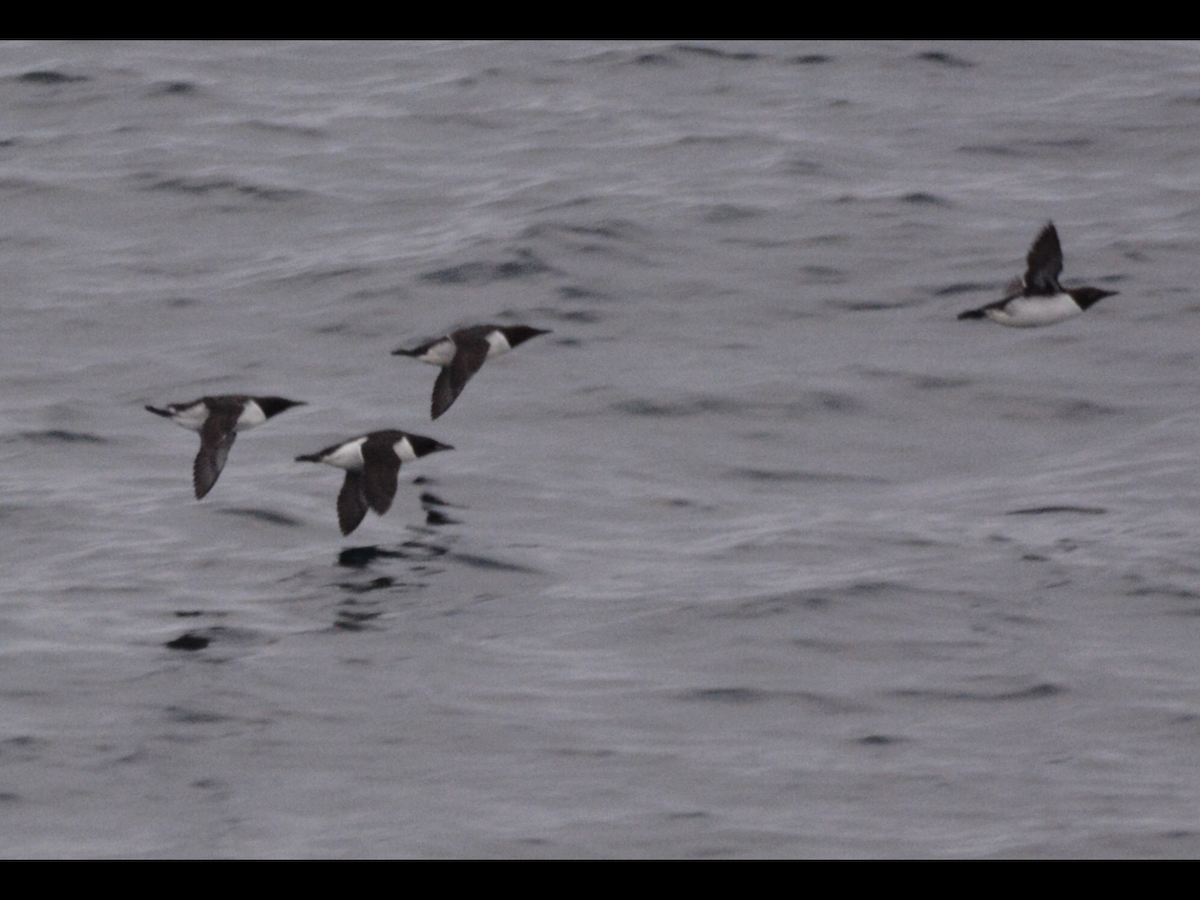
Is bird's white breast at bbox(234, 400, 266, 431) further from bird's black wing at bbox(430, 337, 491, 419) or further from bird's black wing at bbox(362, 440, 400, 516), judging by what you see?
bird's black wing at bbox(430, 337, 491, 419)

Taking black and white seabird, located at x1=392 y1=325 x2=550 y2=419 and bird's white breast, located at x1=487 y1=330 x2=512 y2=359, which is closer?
black and white seabird, located at x1=392 y1=325 x2=550 y2=419

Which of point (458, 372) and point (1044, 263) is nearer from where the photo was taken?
point (1044, 263)

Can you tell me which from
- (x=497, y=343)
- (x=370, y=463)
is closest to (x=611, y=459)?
(x=497, y=343)

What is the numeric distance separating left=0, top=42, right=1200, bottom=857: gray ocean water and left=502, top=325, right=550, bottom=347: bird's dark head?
1.04ft

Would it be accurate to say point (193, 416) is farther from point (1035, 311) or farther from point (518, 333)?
point (1035, 311)

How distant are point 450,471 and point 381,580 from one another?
2158 mm

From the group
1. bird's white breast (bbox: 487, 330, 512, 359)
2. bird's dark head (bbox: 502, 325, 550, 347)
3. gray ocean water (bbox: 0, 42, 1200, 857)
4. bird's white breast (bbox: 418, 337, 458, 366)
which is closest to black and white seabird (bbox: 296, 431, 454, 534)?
gray ocean water (bbox: 0, 42, 1200, 857)

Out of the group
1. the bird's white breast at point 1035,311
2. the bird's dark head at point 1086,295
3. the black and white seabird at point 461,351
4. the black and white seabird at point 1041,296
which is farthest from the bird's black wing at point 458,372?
the bird's dark head at point 1086,295

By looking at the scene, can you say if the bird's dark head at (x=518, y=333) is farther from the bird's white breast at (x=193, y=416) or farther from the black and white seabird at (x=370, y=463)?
the bird's white breast at (x=193, y=416)

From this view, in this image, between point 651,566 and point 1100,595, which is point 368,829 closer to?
point 651,566

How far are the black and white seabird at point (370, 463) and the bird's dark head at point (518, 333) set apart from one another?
1703 millimetres

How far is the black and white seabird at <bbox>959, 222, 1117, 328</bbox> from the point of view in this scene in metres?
14.8

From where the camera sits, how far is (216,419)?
13922 millimetres

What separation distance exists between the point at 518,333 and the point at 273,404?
219 cm
